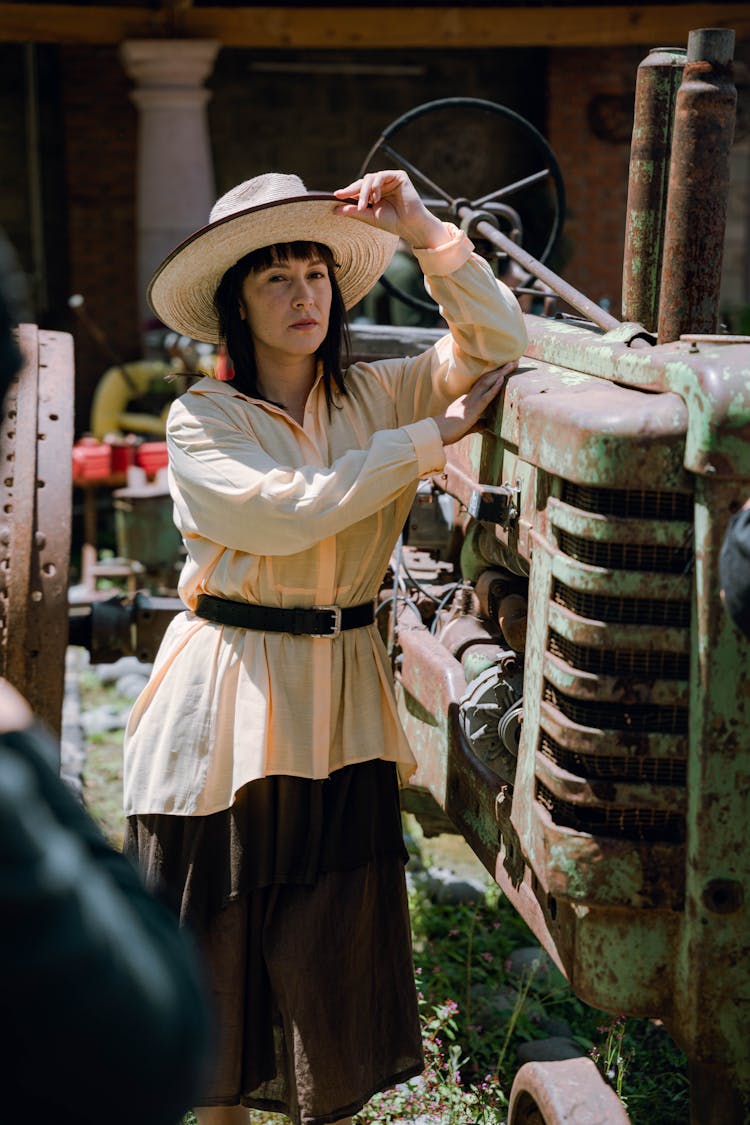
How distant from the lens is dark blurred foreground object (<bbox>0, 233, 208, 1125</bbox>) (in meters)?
0.85

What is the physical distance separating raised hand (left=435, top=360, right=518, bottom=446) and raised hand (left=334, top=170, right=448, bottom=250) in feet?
0.84

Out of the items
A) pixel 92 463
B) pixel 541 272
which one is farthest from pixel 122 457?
pixel 541 272

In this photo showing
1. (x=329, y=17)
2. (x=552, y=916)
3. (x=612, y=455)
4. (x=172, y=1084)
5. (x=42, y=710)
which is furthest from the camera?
(x=329, y=17)

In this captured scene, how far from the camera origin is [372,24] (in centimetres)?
974

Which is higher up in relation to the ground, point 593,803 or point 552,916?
point 593,803

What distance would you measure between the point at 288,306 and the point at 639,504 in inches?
33.0

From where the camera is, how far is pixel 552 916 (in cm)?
215

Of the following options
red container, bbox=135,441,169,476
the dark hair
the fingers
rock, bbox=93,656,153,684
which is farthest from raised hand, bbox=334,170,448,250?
red container, bbox=135,441,169,476

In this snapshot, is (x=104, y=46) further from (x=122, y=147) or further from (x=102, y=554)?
(x=102, y=554)

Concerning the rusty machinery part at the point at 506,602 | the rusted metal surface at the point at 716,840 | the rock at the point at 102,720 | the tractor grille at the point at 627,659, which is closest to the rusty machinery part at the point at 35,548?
the rusty machinery part at the point at 506,602

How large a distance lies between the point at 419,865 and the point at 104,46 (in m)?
7.90

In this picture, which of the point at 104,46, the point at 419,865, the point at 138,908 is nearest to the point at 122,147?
the point at 104,46

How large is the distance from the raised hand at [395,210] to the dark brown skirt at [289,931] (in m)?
0.95

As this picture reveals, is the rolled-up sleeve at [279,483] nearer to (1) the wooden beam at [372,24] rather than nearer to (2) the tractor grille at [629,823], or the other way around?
Result: (2) the tractor grille at [629,823]
